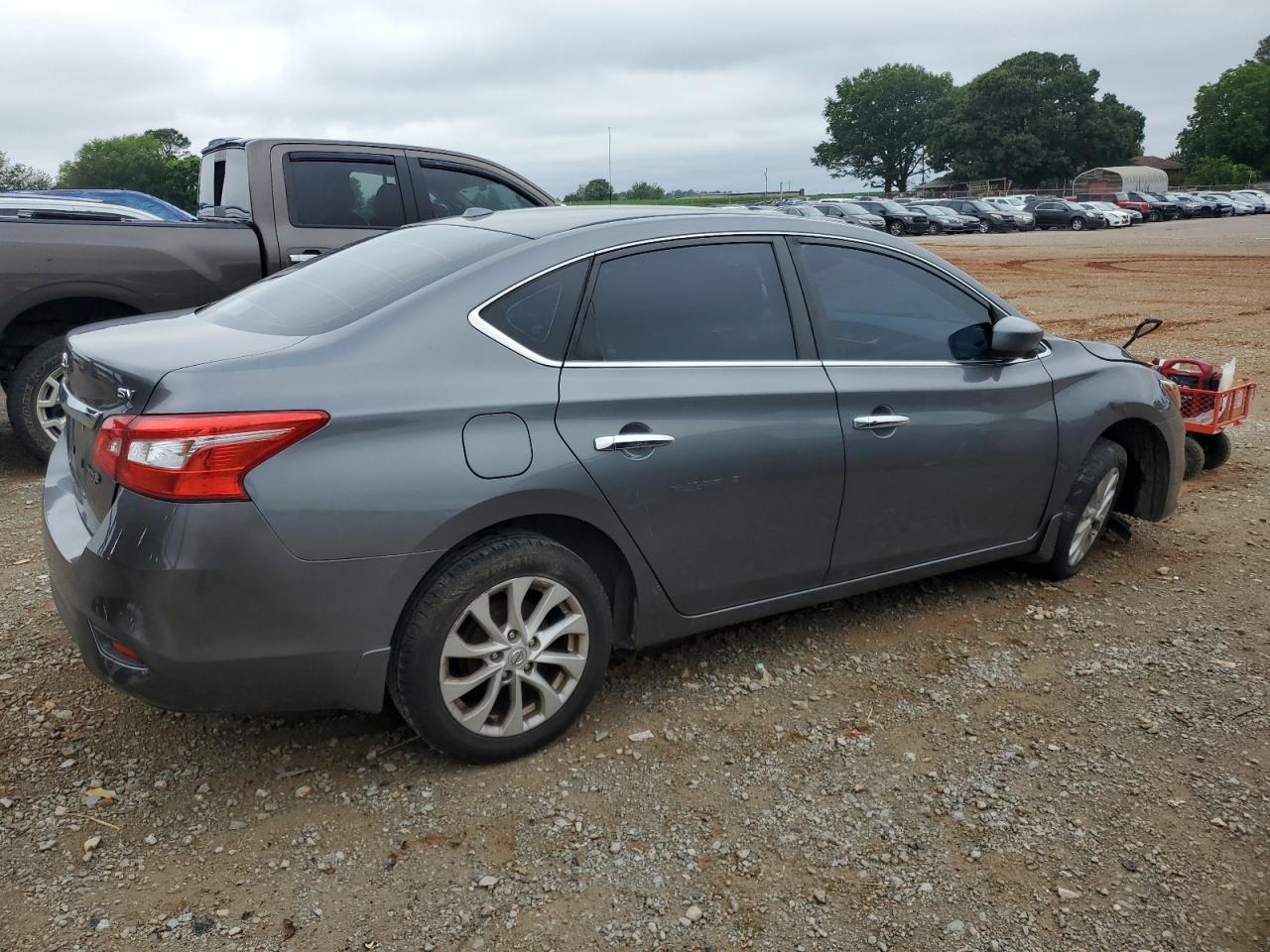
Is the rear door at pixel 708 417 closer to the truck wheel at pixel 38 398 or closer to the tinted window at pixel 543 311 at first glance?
the tinted window at pixel 543 311

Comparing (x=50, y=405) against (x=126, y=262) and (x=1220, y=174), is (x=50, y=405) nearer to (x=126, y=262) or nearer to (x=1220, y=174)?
(x=126, y=262)

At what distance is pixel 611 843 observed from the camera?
2895 millimetres

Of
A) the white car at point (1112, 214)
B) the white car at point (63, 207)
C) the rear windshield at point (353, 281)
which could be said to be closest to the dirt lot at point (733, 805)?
the rear windshield at point (353, 281)

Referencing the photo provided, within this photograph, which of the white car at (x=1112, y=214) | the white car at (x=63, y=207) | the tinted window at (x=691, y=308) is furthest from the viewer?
the white car at (x=1112, y=214)

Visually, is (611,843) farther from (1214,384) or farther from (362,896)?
(1214,384)

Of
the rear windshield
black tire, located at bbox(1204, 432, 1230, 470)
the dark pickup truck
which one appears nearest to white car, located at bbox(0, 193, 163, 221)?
the dark pickup truck

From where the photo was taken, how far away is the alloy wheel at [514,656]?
3016mm

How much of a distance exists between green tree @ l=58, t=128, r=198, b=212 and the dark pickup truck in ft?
113

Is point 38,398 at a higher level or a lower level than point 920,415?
lower

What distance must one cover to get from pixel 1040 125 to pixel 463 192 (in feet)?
299

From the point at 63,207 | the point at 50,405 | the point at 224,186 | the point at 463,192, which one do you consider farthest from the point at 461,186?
the point at 63,207

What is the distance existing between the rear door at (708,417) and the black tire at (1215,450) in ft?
13.3

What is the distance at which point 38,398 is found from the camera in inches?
239

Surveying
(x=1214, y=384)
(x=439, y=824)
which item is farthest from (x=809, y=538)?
(x=1214, y=384)
